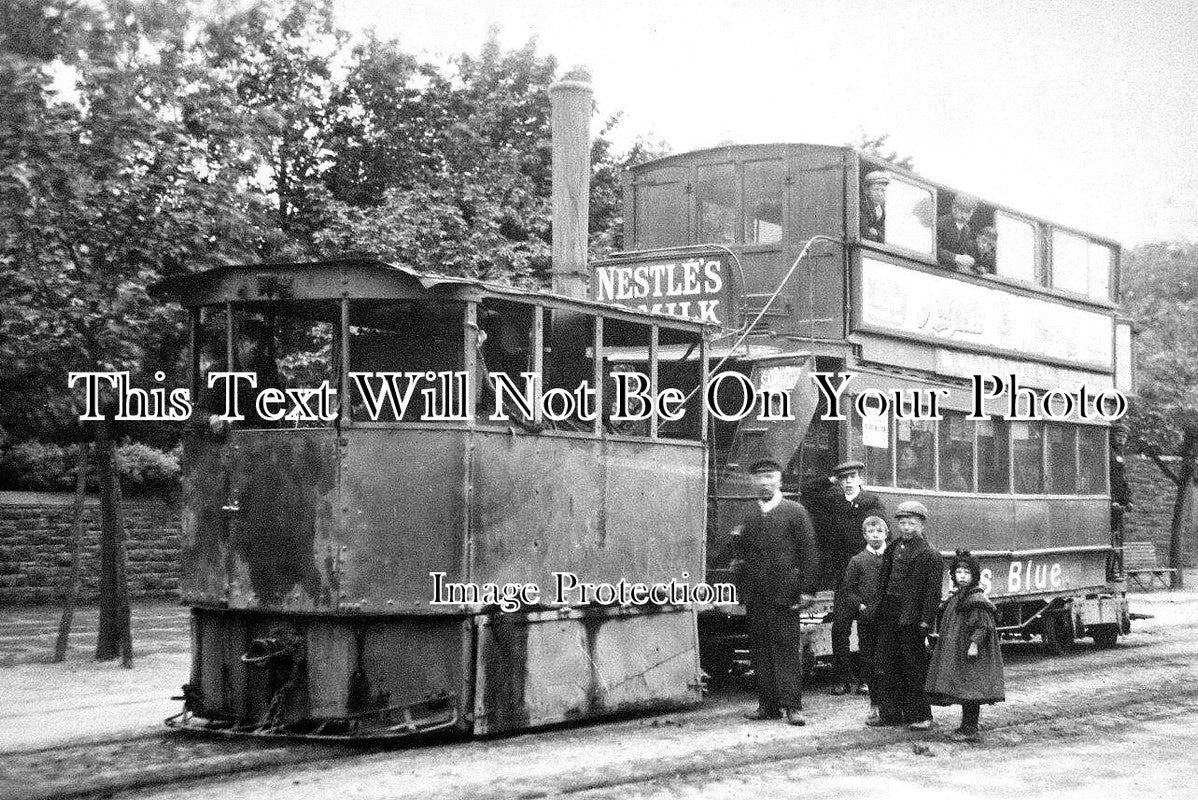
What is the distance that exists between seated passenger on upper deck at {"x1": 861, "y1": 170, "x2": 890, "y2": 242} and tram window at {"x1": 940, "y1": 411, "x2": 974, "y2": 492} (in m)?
2.35

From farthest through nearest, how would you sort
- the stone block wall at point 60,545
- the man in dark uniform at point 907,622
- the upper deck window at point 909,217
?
the stone block wall at point 60,545, the upper deck window at point 909,217, the man in dark uniform at point 907,622

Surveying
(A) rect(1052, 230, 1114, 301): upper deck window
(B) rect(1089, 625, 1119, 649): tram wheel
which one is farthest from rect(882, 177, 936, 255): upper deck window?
(B) rect(1089, 625, 1119, 649): tram wheel

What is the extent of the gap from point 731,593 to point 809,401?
205 centimetres

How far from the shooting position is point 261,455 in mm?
10523

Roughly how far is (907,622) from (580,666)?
262cm

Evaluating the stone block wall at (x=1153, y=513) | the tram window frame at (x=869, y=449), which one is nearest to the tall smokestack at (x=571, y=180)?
the tram window frame at (x=869, y=449)

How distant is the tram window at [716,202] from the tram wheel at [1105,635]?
792 cm

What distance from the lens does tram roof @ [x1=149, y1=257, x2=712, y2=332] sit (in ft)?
33.8

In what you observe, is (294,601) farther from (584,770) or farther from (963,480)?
(963,480)

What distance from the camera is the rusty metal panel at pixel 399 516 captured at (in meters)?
10.2

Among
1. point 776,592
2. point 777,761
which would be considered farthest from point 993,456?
point 777,761

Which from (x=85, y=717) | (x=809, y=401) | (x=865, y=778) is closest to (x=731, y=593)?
(x=809, y=401)

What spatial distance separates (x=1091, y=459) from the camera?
19.6 m

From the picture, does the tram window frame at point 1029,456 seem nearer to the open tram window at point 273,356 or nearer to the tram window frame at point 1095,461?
the tram window frame at point 1095,461
